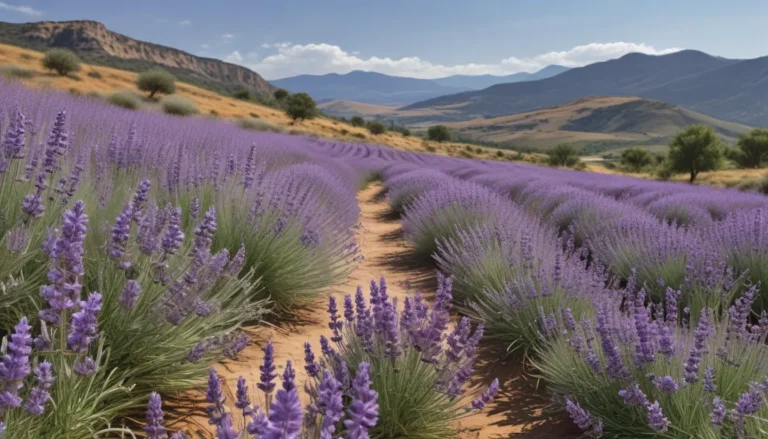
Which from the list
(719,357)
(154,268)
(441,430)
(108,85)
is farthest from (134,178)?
(108,85)

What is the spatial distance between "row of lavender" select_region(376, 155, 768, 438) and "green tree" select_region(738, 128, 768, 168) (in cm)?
3960

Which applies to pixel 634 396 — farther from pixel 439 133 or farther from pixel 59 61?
pixel 439 133

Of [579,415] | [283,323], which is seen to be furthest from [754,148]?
[579,415]

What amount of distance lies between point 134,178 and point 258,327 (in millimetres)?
1423

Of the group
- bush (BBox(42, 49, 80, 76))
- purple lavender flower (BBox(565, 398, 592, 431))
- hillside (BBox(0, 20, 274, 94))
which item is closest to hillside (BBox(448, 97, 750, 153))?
hillside (BBox(0, 20, 274, 94))

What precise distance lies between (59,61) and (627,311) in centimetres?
3754

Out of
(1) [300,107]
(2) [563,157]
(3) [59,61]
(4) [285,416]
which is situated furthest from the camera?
(2) [563,157]

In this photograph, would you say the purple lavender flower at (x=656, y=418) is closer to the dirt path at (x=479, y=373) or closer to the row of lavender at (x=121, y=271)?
the dirt path at (x=479, y=373)

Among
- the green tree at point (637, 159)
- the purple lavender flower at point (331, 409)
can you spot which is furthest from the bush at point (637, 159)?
the purple lavender flower at point (331, 409)

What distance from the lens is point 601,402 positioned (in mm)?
2355

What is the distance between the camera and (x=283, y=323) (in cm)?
354

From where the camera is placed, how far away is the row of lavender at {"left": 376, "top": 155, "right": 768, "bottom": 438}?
2.03 m

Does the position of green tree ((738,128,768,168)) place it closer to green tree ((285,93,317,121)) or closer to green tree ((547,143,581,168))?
green tree ((547,143,581,168))

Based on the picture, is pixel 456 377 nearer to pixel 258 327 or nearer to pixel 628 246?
pixel 258 327
